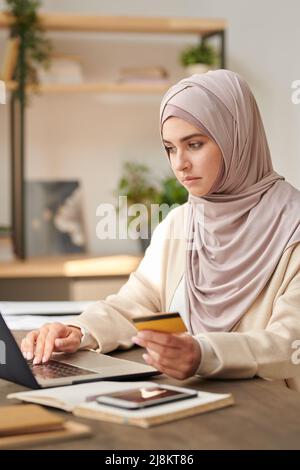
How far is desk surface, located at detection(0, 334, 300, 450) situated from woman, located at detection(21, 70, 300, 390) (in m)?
0.28

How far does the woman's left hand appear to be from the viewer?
1.13 m

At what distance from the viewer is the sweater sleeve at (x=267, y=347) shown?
49.9 inches

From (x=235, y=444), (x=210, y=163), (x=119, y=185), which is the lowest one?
(x=119, y=185)

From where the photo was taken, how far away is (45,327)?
4.69 ft

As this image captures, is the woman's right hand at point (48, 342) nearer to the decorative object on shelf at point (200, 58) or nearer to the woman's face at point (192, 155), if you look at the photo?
the woman's face at point (192, 155)

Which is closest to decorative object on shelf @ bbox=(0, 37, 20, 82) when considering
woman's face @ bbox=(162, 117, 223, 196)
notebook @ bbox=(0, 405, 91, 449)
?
woman's face @ bbox=(162, 117, 223, 196)

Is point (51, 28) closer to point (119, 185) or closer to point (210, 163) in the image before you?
point (119, 185)

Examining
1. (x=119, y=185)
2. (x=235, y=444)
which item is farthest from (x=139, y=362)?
(x=119, y=185)

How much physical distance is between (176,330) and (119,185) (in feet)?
9.72

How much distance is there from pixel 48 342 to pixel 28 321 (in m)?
0.55

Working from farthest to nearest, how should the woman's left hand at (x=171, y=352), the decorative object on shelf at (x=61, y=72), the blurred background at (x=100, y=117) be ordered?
1. the blurred background at (x=100, y=117)
2. the decorative object on shelf at (x=61, y=72)
3. the woman's left hand at (x=171, y=352)

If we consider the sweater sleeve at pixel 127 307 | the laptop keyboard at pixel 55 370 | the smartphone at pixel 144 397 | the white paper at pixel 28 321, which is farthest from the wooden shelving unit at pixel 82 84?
the smartphone at pixel 144 397

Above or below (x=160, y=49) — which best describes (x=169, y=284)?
below

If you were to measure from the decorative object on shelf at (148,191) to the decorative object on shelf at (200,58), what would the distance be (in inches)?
22.1
